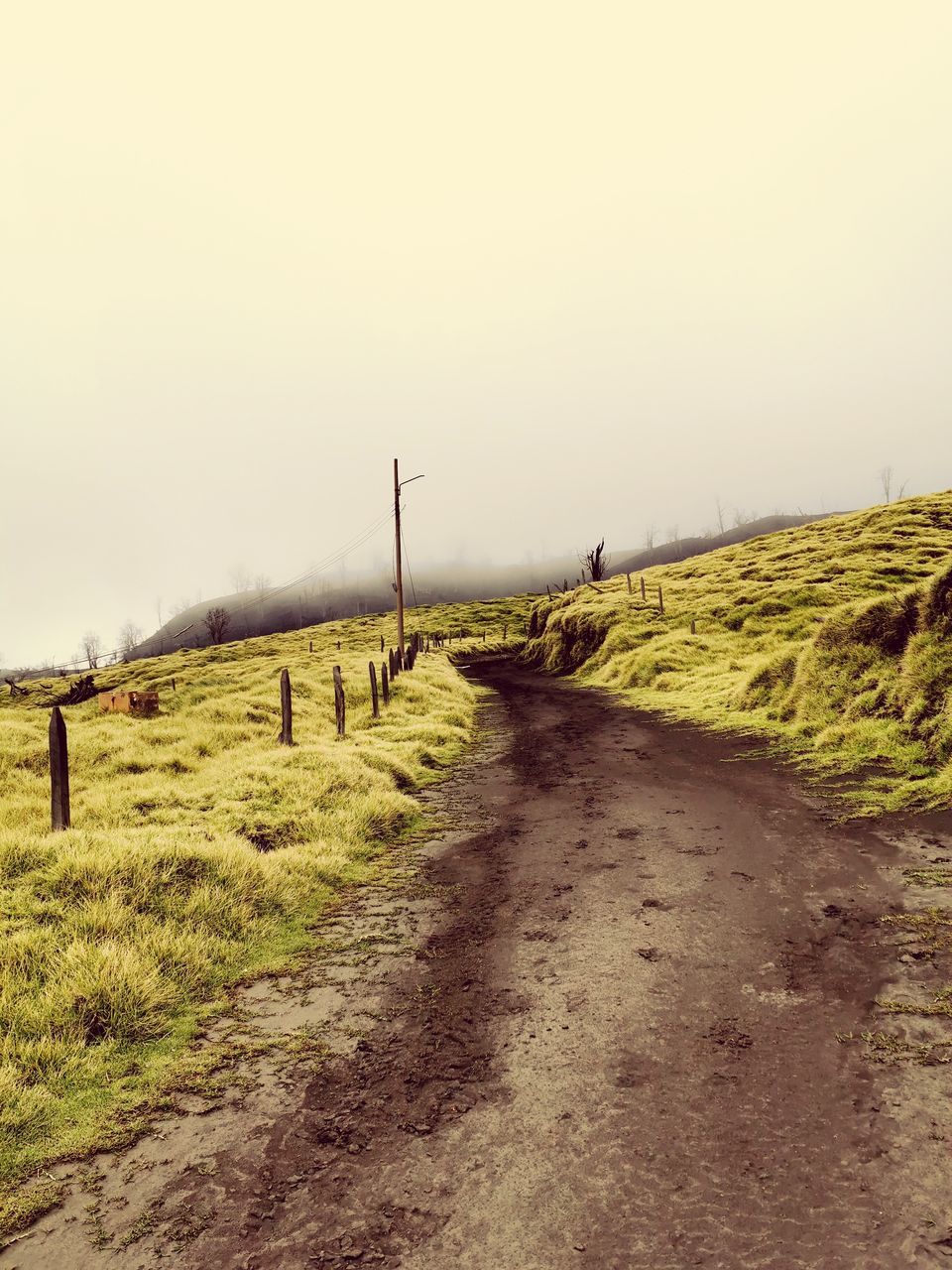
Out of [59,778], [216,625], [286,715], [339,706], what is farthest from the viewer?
[216,625]

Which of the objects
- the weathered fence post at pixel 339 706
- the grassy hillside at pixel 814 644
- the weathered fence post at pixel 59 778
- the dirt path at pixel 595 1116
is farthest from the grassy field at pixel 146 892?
the grassy hillside at pixel 814 644

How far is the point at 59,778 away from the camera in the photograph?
313 inches

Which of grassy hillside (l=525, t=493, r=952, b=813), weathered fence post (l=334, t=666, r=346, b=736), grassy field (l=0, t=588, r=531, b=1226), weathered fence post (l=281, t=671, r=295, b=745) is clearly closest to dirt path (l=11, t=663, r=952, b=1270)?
grassy field (l=0, t=588, r=531, b=1226)

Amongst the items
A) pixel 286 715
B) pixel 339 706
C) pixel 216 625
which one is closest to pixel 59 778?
pixel 286 715

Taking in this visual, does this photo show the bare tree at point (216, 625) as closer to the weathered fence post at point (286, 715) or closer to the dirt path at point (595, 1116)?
the weathered fence post at point (286, 715)

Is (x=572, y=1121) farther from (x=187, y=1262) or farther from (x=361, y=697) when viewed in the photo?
(x=361, y=697)

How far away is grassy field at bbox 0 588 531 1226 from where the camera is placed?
414cm

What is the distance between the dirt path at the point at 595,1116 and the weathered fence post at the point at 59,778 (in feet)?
15.4

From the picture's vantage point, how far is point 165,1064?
14.2ft

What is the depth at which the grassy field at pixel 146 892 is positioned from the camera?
4.14m

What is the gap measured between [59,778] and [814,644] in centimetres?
1479

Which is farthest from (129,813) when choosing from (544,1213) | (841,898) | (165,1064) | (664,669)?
(664,669)

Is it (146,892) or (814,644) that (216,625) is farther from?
(146,892)

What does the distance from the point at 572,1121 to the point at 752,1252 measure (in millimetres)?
1049
